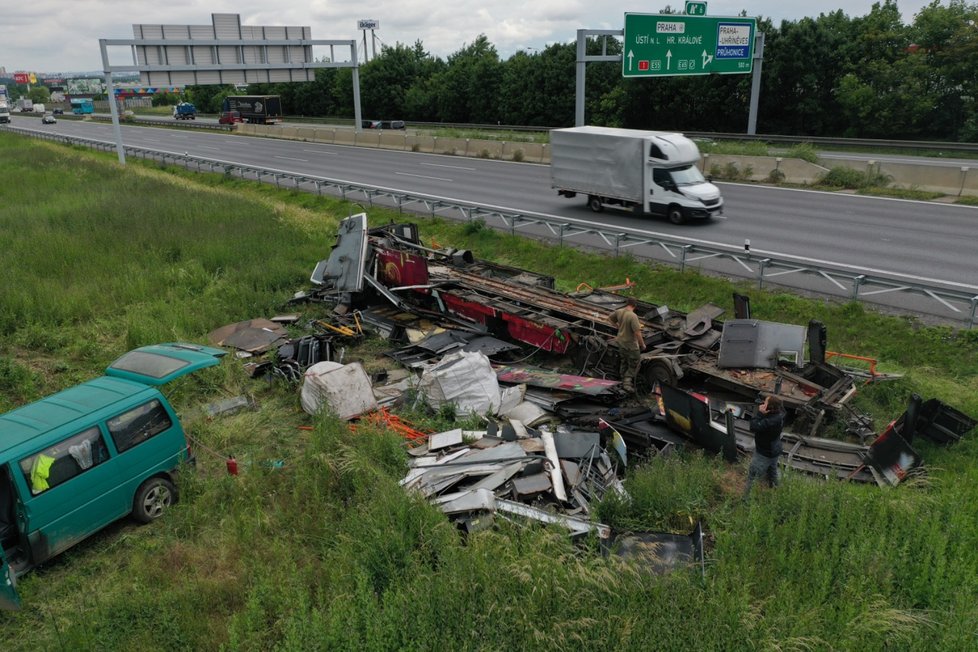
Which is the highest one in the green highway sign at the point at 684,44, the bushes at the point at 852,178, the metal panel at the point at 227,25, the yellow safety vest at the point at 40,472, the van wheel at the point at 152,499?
the metal panel at the point at 227,25

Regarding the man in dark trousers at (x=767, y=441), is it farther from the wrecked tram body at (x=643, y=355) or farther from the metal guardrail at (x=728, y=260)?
the metal guardrail at (x=728, y=260)

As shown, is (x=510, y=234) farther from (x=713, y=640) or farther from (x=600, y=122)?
(x=600, y=122)

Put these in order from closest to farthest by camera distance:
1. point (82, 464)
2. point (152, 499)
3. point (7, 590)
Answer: point (7, 590) → point (82, 464) → point (152, 499)

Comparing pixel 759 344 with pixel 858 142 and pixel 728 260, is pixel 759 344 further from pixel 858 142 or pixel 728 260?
pixel 858 142

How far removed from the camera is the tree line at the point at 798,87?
35.2 meters

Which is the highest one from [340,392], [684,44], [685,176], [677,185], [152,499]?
[684,44]

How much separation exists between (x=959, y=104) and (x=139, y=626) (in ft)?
140

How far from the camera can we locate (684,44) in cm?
2888

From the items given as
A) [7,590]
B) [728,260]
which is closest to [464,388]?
[7,590]

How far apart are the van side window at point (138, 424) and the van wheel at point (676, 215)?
53.2 feet

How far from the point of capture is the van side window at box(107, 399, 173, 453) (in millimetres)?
7652

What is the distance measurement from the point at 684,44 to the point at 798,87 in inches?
666

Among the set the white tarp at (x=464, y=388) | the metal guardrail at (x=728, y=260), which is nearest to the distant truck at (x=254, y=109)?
the metal guardrail at (x=728, y=260)

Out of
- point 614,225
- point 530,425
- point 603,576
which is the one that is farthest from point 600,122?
point 603,576
